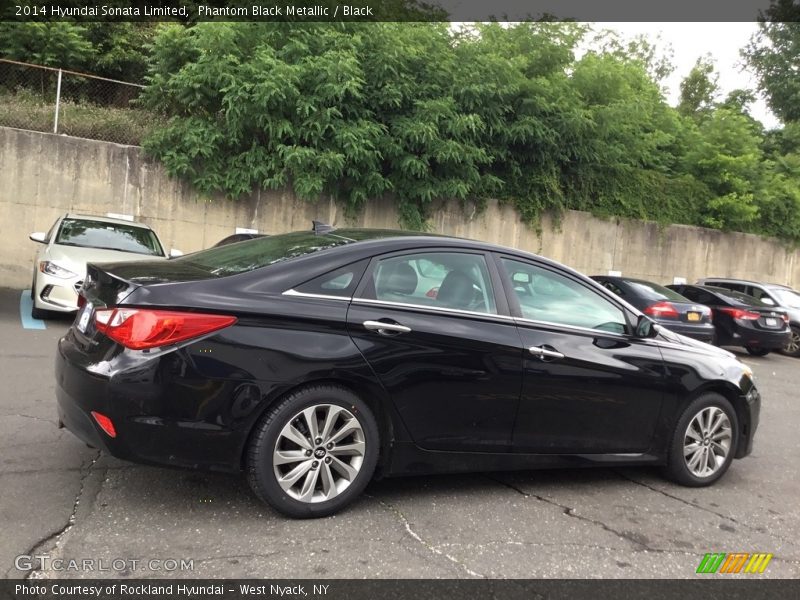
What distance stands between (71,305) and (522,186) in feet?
37.0

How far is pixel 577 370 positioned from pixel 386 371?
4.00 feet

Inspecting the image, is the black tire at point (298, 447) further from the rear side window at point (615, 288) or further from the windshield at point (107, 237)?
the rear side window at point (615, 288)

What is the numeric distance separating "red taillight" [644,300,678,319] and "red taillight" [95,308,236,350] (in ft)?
27.8

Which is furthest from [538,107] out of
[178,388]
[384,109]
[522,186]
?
[178,388]

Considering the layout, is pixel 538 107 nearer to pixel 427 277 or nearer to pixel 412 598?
pixel 427 277

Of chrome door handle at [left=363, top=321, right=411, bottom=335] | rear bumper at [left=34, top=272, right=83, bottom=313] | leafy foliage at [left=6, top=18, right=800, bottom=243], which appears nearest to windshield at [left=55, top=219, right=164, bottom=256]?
rear bumper at [left=34, top=272, right=83, bottom=313]

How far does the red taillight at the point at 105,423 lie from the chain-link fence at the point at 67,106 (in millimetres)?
11855

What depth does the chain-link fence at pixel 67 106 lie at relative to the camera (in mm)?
13297

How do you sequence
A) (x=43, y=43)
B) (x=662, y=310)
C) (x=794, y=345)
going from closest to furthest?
(x=662, y=310) < (x=794, y=345) < (x=43, y=43)

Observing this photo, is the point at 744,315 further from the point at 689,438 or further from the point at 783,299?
the point at 689,438

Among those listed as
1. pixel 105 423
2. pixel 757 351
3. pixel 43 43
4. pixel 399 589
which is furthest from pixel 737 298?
pixel 43 43

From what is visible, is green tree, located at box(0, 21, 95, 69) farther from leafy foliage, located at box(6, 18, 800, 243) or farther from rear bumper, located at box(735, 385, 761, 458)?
rear bumper, located at box(735, 385, 761, 458)

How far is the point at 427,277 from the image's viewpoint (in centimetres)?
389

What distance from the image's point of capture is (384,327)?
358 centimetres
